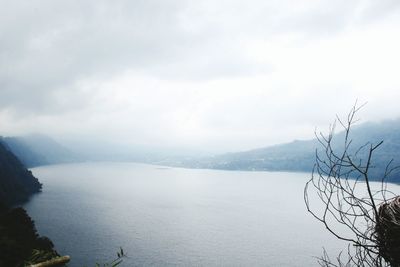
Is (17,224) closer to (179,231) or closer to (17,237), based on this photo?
(17,237)

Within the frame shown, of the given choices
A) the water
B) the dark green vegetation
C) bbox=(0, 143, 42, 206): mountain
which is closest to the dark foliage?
the dark green vegetation

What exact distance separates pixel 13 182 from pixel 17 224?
79089 mm

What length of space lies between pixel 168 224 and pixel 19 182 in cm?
7489

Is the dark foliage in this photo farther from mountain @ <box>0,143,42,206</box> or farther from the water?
mountain @ <box>0,143,42,206</box>

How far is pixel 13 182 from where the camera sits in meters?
120

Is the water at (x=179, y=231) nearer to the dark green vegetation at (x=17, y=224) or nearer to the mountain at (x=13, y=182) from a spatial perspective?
the mountain at (x=13, y=182)

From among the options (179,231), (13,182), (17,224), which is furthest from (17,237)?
(13,182)

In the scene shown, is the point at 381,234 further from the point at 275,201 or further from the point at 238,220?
the point at 275,201

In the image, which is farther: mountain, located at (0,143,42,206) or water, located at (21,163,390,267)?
mountain, located at (0,143,42,206)

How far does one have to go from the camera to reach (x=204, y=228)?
8469 centimetres

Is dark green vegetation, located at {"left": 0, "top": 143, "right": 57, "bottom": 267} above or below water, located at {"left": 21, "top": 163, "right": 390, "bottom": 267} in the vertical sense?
above

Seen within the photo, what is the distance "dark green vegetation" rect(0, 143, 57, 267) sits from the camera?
29.9 m

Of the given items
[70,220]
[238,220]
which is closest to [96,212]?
[70,220]

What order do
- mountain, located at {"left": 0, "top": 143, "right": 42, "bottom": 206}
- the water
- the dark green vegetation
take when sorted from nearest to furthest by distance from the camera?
the dark green vegetation
the water
mountain, located at {"left": 0, "top": 143, "right": 42, "bottom": 206}
